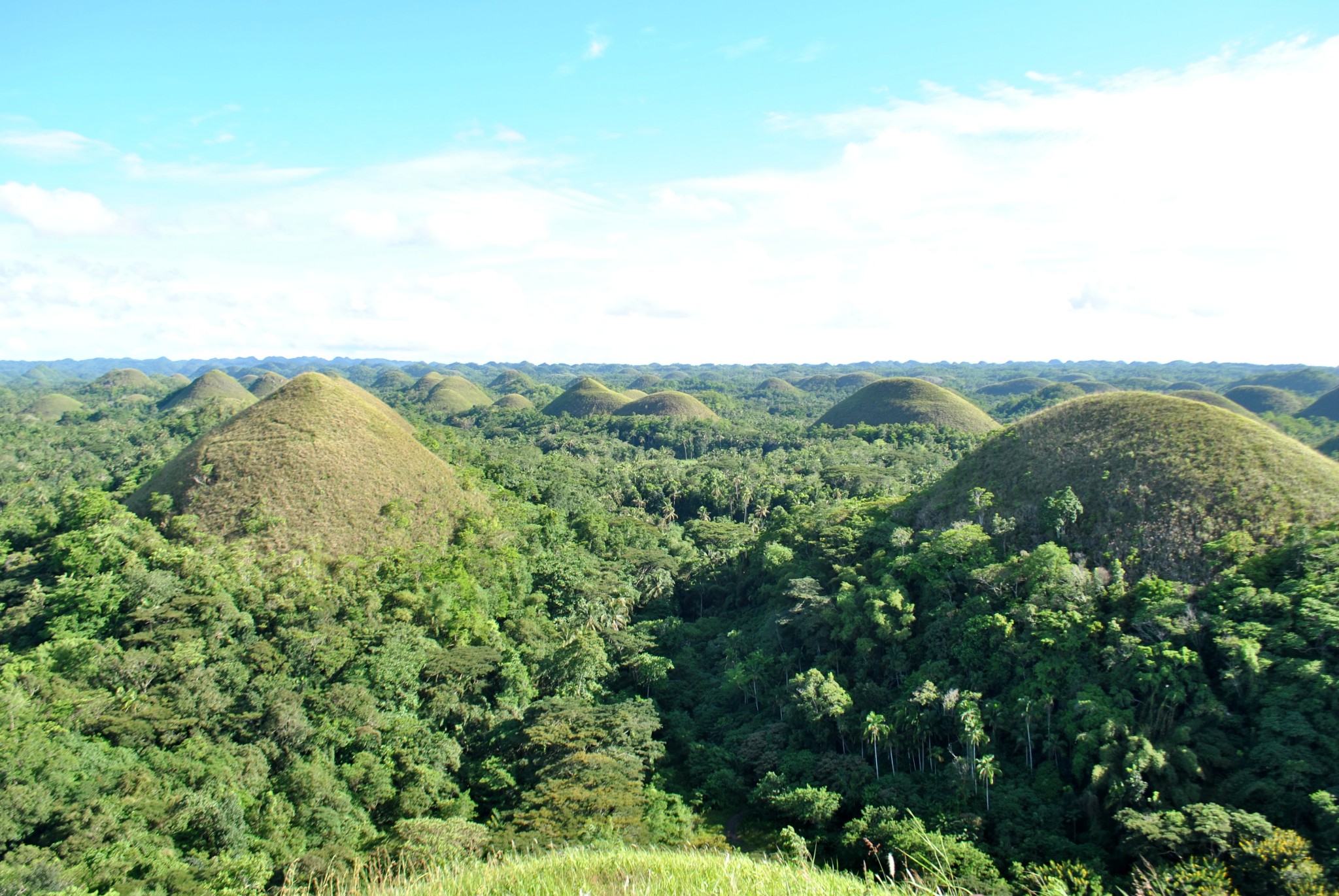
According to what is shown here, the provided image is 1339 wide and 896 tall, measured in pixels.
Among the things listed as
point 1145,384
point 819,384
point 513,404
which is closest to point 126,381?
point 513,404

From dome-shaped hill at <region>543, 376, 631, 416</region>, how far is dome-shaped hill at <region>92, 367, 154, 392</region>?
84201mm

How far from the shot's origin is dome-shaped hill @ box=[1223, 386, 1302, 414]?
318 feet

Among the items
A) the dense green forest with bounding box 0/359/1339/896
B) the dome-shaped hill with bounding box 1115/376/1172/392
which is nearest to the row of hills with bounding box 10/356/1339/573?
the dense green forest with bounding box 0/359/1339/896

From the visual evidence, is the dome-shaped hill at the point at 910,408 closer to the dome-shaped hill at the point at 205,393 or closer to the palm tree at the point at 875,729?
the palm tree at the point at 875,729

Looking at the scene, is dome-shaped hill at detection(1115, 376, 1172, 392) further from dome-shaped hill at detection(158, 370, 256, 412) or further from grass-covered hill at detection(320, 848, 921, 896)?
dome-shaped hill at detection(158, 370, 256, 412)

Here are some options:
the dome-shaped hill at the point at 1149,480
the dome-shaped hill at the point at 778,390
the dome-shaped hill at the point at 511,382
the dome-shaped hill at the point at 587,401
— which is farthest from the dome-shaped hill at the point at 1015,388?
the dome-shaped hill at the point at 1149,480

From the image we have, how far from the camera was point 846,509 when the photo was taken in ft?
103

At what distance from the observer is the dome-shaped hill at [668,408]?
9631 centimetres

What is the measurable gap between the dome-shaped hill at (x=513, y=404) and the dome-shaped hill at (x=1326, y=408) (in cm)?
11165

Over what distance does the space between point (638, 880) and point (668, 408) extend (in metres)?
93.2

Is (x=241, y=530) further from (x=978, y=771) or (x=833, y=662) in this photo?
(x=978, y=771)

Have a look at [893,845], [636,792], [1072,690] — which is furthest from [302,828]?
[1072,690]

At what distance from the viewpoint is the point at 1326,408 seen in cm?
8819

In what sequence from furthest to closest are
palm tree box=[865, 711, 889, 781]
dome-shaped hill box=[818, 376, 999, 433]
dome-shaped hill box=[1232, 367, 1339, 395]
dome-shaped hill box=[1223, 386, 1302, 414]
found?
dome-shaped hill box=[1232, 367, 1339, 395]
dome-shaped hill box=[1223, 386, 1302, 414]
dome-shaped hill box=[818, 376, 999, 433]
palm tree box=[865, 711, 889, 781]
